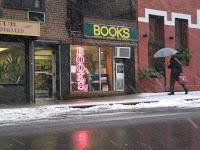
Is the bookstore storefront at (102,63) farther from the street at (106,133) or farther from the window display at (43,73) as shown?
the street at (106,133)

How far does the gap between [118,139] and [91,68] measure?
15226mm

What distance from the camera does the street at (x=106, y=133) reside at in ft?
30.9

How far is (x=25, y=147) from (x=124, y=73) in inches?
686

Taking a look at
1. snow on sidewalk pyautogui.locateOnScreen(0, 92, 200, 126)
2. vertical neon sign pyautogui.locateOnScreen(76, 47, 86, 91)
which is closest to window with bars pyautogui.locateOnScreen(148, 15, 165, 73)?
vertical neon sign pyautogui.locateOnScreen(76, 47, 86, 91)

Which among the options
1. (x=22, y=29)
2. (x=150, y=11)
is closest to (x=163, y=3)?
(x=150, y=11)

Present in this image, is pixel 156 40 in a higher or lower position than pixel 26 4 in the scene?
lower

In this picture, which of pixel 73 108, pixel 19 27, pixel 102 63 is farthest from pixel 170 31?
pixel 73 108

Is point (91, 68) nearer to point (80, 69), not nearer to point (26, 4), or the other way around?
point (80, 69)

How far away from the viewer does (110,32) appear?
25.4 m

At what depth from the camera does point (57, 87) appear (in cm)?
2369

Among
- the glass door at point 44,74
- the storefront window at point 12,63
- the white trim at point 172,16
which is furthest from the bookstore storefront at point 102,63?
the storefront window at point 12,63

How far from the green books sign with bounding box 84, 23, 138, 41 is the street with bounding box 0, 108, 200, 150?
9844mm

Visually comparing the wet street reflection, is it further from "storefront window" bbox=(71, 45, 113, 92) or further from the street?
"storefront window" bbox=(71, 45, 113, 92)

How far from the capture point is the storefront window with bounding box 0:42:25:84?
21922 mm
